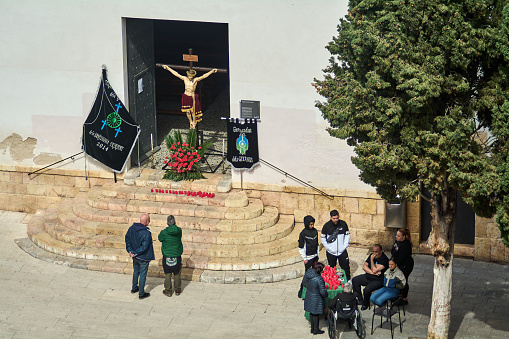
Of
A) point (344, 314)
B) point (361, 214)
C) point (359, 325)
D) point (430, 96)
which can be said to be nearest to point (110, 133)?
point (361, 214)

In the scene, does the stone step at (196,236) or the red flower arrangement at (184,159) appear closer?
the stone step at (196,236)

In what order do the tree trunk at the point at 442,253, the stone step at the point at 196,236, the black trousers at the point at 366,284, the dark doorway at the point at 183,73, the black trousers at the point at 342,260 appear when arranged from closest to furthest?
the tree trunk at the point at 442,253 < the black trousers at the point at 366,284 < the black trousers at the point at 342,260 < the stone step at the point at 196,236 < the dark doorway at the point at 183,73

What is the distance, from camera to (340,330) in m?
16.7

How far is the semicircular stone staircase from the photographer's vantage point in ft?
62.5

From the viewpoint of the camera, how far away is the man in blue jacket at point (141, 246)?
17.7 metres

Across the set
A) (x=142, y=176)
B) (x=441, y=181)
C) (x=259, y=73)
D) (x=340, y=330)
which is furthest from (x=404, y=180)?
(x=142, y=176)

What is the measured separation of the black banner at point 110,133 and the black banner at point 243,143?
228 centimetres

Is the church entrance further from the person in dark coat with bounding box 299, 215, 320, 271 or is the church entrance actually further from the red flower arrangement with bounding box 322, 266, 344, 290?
the red flower arrangement with bounding box 322, 266, 344, 290

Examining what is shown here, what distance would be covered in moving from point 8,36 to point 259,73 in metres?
5.95

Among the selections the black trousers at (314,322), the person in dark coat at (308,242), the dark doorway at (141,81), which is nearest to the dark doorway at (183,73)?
the dark doorway at (141,81)

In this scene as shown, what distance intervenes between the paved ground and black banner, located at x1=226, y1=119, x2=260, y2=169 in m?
3.30

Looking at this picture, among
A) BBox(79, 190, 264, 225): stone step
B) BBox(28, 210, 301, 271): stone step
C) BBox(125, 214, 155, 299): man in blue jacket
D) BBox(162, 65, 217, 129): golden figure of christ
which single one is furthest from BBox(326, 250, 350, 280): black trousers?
BBox(162, 65, 217, 129): golden figure of christ

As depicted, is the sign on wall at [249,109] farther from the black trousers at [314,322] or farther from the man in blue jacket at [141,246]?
the black trousers at [314,322]

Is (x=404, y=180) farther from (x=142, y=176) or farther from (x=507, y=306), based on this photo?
(x=142, y=176)
